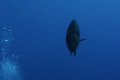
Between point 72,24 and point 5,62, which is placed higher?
point 72,24

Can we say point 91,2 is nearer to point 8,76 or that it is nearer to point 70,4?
point 70,4

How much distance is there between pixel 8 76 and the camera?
18594 mm

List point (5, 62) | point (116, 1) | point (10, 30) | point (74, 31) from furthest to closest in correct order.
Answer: point (116, 1) → point (10, 30) → point (5, 62) → point (74, 31)

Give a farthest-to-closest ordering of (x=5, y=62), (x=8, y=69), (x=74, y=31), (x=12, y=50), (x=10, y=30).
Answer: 1. (x=12, y=50)
2. (x=10, y=30)
3. (x=5, y=62)
4. (x=8, y=69)
5. (x=74, y=31)

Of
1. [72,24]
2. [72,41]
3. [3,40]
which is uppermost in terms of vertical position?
[72,24]

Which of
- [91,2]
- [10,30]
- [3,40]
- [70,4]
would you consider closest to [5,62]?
[3,40]

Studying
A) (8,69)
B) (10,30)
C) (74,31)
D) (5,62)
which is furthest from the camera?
(10,30)

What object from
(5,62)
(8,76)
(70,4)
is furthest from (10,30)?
(70,4)

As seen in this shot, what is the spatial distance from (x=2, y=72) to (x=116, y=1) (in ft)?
62.5

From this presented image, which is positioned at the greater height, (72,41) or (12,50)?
(72,41)

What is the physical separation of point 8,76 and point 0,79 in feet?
2.49

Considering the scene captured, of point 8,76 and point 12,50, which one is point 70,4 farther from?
point 8,76

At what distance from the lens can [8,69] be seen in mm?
17625

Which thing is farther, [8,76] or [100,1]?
[100,1]
